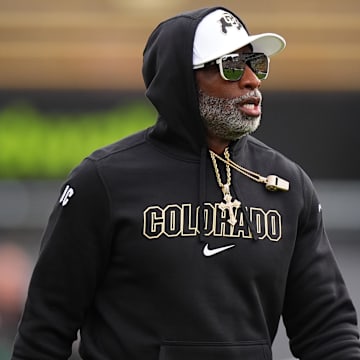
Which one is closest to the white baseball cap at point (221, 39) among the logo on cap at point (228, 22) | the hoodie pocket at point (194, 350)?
the logo on cap at point (228, 22)

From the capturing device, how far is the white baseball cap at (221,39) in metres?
3.25

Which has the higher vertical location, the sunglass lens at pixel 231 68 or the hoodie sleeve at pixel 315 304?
the sunglass lens at pixel 231 68

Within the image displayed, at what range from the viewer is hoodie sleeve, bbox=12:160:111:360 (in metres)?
3.19

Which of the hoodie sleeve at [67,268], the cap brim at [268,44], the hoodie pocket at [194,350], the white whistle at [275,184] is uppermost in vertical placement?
the cap brim at [268,44]

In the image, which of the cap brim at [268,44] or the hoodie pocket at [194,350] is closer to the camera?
the hoodie pocket at [194,350]

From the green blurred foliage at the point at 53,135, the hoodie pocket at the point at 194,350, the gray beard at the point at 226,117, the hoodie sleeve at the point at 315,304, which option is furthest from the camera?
the green blurred foliage at the point at 53,135

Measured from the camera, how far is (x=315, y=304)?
335 centimetres

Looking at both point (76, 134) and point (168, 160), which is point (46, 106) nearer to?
point (76, 134)

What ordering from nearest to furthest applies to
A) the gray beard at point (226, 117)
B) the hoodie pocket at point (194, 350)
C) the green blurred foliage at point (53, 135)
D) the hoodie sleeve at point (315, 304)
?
the hoodie pocket at point (194, 350), the gray beard at point (226, 117), the hoodie sleeve at point (315, 304), the green blurred foliage at point (53, 135)

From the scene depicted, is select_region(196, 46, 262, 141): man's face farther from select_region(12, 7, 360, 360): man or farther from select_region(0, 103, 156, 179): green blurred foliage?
select_region(0, 103, 156, 179): green blurred foliage

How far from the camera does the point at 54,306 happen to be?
323 centimetres

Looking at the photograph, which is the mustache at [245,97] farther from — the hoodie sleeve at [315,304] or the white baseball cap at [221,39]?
the hoodie sleeve at [315,304]

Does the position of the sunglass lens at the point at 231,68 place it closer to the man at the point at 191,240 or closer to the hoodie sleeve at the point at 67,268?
the man at the point at 191,240

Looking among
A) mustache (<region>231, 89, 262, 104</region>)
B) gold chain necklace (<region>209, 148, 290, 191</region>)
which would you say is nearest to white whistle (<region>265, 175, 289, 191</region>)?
gold chain necklace (<region>209, 148, 290, 191</region>)
